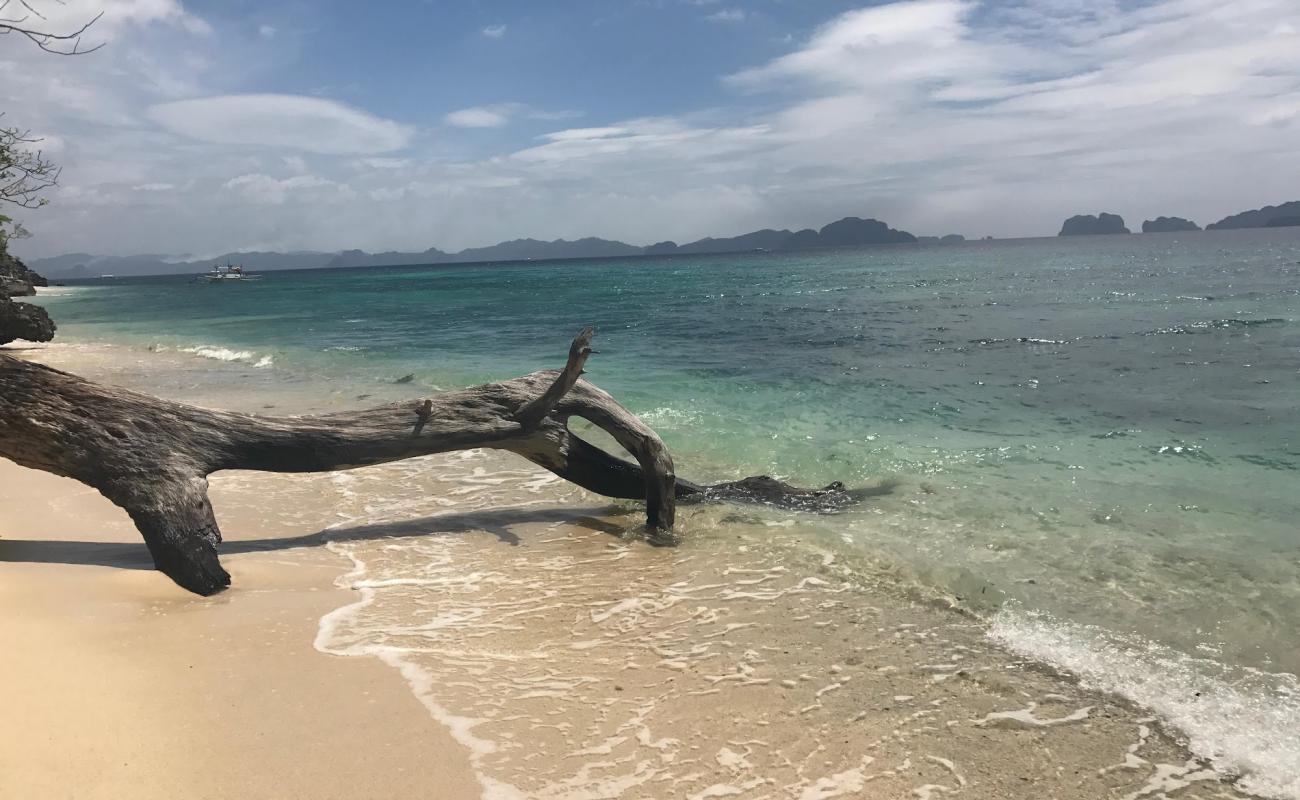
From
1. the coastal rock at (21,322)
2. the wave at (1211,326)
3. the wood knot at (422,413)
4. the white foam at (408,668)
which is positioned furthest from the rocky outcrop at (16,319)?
the wave at (1211,326)

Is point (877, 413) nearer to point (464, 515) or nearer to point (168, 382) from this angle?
point (464, 515)

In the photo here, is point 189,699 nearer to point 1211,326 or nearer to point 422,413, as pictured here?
point 422,413

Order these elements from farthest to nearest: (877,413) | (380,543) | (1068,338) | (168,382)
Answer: (1068,338)
(168,382)
(877,413)
(380,543)

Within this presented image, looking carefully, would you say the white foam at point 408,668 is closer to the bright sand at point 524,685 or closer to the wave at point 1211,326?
the bright sand at point 524,685

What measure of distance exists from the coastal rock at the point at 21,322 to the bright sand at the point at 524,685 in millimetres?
18198

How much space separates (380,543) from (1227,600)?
701 cm

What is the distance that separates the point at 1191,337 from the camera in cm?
2138

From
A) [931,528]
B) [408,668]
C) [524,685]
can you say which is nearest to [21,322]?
[408,668]

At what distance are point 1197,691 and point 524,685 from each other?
13.1 ft

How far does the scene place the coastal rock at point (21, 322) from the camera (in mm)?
20641

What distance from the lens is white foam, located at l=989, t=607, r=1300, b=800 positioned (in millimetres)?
3953

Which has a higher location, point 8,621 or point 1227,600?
point 8,621

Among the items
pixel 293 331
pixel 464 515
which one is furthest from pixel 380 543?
pixel 293 331

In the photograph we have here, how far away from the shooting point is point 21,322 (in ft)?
70.9
